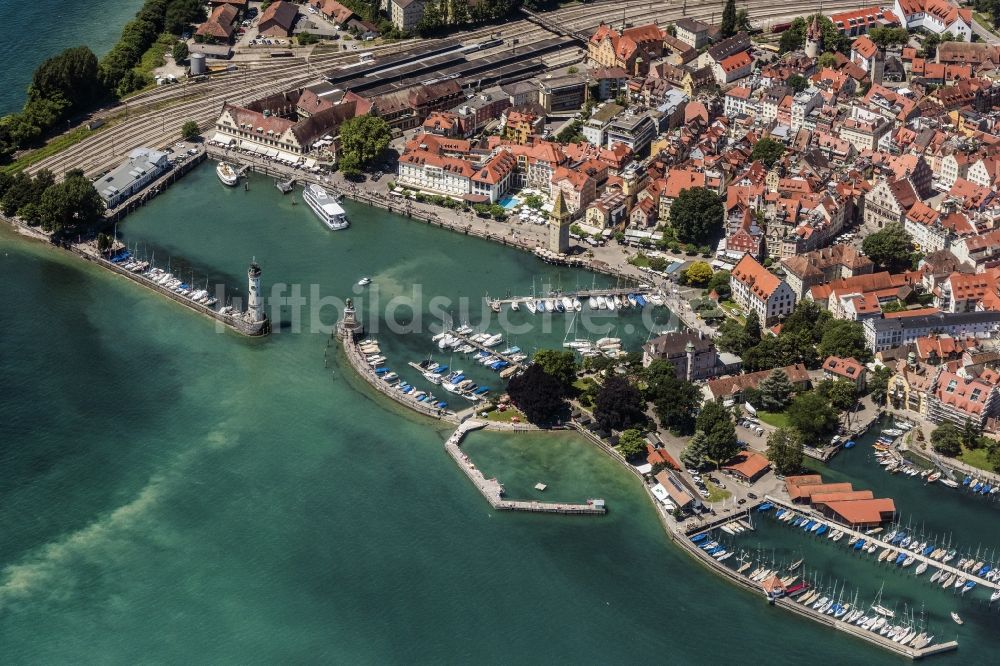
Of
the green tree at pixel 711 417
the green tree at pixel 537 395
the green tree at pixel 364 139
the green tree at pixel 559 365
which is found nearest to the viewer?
the green tree at pixel 711 417

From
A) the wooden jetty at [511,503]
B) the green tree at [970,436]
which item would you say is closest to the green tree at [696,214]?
the green tree at [970,436]

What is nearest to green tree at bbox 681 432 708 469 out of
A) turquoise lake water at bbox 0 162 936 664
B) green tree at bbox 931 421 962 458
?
turquoise lake water at bbox 0 162 936 664

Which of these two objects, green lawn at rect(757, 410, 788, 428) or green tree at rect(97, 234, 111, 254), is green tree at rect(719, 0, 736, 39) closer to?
green lawn at rect(757, 410, 788, 428)

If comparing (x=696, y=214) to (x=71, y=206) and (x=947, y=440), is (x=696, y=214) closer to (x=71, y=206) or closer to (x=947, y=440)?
(x=947, y=440)

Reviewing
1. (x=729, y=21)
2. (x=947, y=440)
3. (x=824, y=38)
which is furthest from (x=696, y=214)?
(x=729, y=21)

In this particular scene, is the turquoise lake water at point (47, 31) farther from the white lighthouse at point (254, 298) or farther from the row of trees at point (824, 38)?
the row of trees at point (824, 38)

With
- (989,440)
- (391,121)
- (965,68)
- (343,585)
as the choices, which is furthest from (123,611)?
(965,68)
